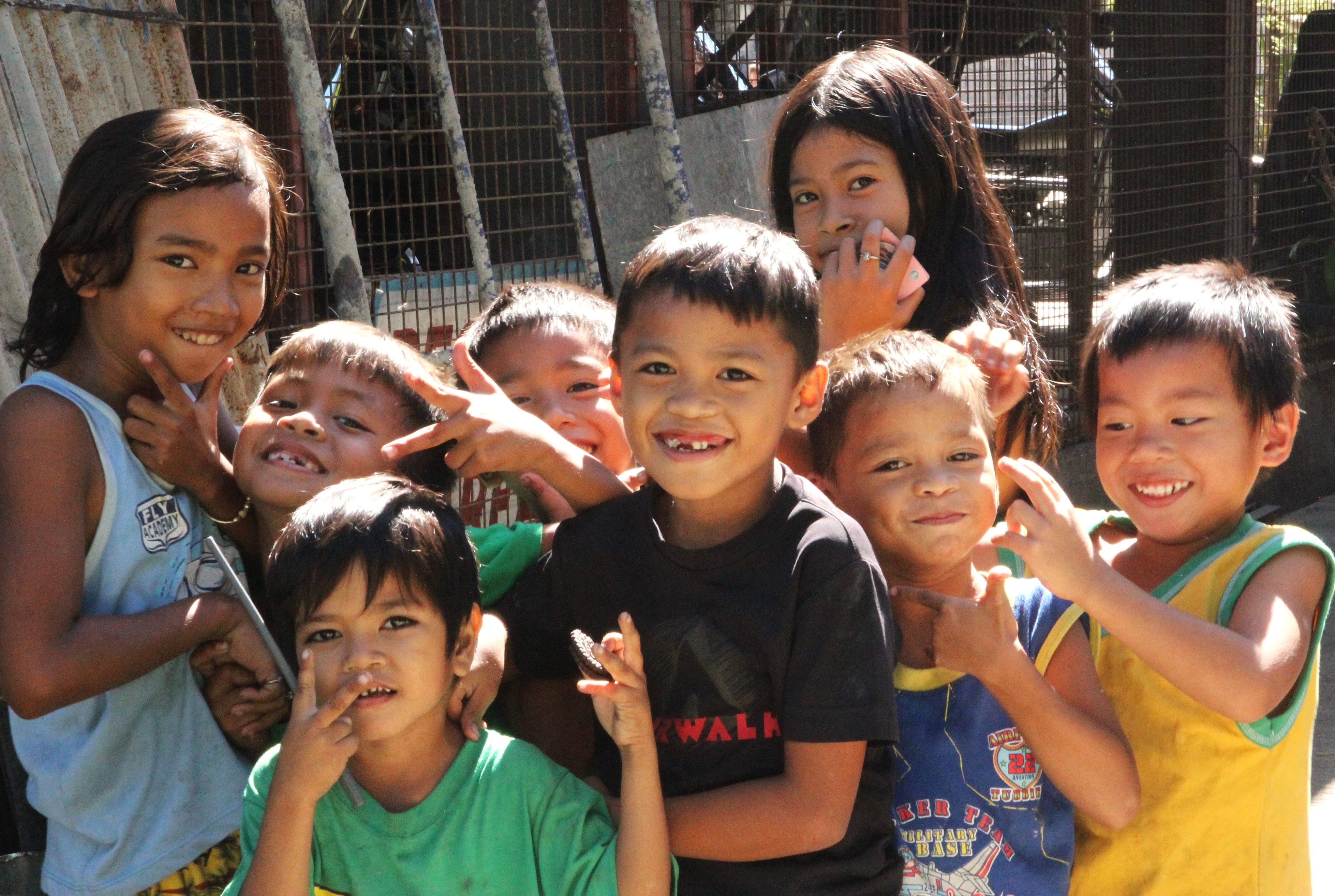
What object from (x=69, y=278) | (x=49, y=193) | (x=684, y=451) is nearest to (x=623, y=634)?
(x=684, y=451)

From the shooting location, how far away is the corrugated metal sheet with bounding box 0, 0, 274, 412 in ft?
9.38

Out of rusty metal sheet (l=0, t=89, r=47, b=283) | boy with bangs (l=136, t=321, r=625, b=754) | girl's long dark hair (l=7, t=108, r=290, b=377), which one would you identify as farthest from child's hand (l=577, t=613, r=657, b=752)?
rusty metal sheet (l=0, t=89, r=47, b=283)

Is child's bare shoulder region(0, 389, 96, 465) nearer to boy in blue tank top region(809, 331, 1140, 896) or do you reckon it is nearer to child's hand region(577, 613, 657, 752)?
child's hand region(577, 613, 657, 752)

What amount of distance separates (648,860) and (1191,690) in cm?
78

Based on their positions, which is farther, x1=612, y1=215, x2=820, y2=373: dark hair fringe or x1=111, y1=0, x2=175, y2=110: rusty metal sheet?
x1=111, y1=0, x2=175, y2=110: rusty metal sheet

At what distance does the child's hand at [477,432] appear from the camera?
1626mm

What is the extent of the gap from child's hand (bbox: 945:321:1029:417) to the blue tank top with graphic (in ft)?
1.22

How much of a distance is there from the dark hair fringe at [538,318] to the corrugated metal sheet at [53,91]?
1.30 meters

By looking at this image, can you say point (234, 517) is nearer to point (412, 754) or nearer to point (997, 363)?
point (412, 754)

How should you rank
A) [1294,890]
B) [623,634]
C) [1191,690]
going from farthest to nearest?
[1294,890]
[1191,690]
[623,634]

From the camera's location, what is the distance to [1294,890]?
6.03ft

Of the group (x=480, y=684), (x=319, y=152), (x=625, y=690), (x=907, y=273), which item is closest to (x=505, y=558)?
(x=480, y=684)

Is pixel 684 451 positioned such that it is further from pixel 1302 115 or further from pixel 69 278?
pixel 1302 115

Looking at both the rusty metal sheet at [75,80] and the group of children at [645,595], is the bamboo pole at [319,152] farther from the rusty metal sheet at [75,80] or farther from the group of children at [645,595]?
the group of children at [645,595]
